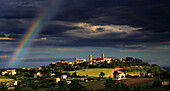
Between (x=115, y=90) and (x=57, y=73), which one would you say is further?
(x=57, y=73)

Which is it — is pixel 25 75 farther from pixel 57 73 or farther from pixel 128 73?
pixel 128 73

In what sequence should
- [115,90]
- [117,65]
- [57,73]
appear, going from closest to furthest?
[115,90] < [57,73] < [117,65]

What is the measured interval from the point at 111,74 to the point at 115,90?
293ft

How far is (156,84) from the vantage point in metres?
82.3

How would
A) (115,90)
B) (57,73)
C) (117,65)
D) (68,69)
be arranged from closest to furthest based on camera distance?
(115,90), (57,73), (68,69), (117,65)

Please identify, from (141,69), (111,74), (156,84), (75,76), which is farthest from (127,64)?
(156,84)

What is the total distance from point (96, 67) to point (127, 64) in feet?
83.4

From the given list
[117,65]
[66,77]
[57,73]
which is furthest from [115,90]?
[117,65]

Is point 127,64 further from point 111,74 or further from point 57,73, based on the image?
point 57,73

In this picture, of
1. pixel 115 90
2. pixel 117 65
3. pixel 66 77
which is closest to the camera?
pixel 115 90

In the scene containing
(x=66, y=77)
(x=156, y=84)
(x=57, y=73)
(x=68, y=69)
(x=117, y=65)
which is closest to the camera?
(x=156, y=84)

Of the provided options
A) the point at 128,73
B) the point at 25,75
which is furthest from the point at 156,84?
the point at 25,75

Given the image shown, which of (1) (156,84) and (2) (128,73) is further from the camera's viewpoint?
(2) (128,73)

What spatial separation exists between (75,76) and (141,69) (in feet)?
152
